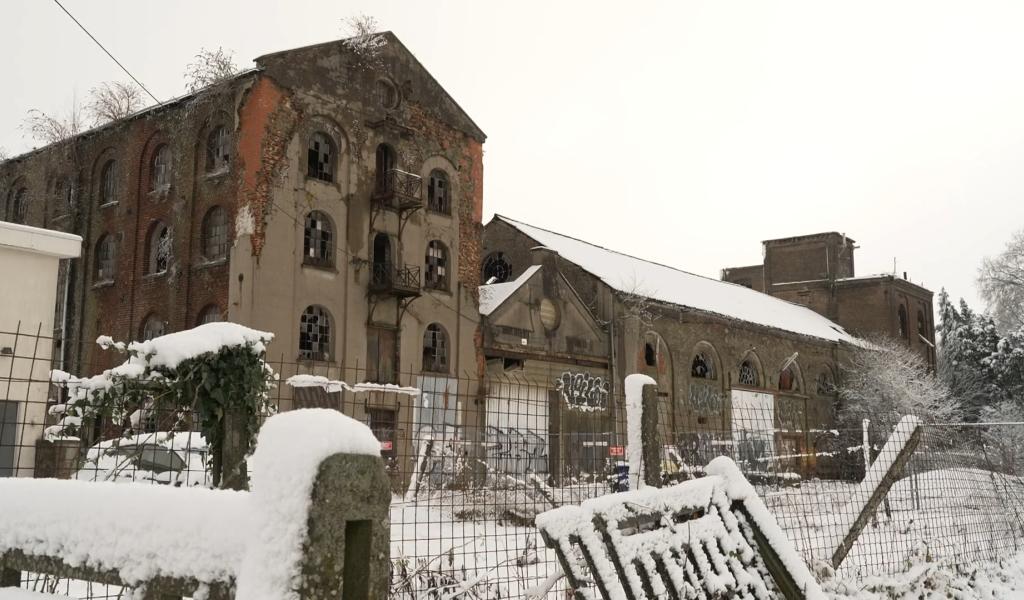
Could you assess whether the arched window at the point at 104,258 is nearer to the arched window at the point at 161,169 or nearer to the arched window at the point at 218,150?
the arched window at the point at 161,169

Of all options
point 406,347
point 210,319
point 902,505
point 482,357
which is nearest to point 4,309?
point 210,319

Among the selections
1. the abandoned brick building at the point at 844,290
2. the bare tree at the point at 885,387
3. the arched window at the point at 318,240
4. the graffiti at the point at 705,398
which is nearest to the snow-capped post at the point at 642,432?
the arched window at the point at 318,240

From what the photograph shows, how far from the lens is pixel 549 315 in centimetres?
2603

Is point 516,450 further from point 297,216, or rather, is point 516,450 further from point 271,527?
point 297,216

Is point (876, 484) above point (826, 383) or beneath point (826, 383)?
beneath

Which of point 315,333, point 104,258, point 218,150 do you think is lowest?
point 315,333

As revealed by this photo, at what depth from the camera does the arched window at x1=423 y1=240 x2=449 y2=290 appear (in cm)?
2419

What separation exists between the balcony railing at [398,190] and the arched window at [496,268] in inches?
274

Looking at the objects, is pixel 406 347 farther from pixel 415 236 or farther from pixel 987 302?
pixel 987 302

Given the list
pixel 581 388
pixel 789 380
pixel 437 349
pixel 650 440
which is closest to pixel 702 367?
pixel 789 380

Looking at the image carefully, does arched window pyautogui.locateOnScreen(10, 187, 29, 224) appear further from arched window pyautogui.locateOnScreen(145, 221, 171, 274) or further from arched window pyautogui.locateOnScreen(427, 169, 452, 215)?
arched window pyautogui.locateOnScreen(427, 169, 452, 215)

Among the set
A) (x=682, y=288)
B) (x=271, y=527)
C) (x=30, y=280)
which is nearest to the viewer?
(x=271, y=527)

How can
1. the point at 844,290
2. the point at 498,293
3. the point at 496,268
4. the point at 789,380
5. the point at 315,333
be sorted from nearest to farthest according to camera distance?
the point at 315,333 < the point at 498,293 < the point at 496,268 < the point at 789,380 < the point at 844,290

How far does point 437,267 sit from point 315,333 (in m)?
4.57
